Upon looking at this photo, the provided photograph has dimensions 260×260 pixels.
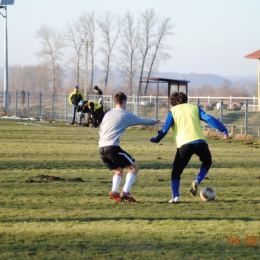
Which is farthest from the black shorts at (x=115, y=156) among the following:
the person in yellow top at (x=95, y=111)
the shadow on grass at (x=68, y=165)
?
the person in yellow top at (x=95, y=111)

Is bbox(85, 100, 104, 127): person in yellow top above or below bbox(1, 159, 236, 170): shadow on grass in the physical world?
above

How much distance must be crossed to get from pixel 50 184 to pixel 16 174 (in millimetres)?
1655

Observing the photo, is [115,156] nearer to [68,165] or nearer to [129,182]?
[129,182]

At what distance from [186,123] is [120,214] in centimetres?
189

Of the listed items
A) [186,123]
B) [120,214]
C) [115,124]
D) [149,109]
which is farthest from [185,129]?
[149,109]

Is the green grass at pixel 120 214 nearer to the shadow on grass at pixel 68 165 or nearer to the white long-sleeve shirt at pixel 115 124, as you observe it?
the shadow on grass at pixel 68 165

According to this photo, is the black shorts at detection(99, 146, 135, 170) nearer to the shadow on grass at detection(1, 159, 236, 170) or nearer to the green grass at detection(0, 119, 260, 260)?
the green grass at detection(0, 119, 260, 260)

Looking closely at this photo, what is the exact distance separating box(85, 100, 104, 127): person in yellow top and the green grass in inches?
545

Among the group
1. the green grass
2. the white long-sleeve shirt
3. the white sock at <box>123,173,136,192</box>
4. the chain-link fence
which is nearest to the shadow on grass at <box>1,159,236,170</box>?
the green grass

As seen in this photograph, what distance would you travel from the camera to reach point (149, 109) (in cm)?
3953

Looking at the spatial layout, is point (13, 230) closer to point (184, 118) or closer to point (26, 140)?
point (184, 118)

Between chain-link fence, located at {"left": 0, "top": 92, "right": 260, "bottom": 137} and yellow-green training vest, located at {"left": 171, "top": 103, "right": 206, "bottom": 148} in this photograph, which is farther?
chain-link fence, located at {"left": 0, "top": 92, "right": 260, "bottom": 137}

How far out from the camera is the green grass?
7.12 meters

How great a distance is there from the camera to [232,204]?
408 inches
